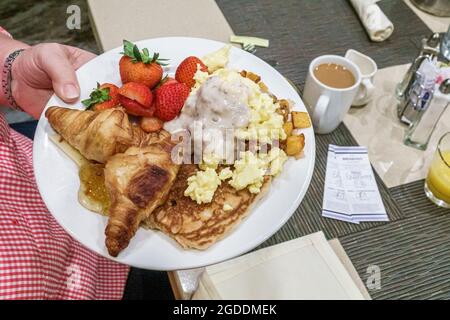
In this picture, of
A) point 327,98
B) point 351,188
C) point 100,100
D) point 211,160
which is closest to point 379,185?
point 351,188

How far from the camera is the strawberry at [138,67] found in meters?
1.22

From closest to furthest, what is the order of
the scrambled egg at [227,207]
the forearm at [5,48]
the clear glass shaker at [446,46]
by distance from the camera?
the scrambled egg at [227,207]
the forearm at [5,48]
the clear glass shaker at [446,46]

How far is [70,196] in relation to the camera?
3.45 ft

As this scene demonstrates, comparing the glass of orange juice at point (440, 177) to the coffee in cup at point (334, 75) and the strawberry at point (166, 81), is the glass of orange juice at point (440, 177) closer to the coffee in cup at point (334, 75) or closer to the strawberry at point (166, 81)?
the coffee in cup at point (334, 75)

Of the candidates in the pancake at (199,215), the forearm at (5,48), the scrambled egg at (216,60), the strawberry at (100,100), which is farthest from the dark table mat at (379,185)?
the forearm at (5,48)

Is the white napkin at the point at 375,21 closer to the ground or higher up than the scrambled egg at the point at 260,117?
closer to the ground

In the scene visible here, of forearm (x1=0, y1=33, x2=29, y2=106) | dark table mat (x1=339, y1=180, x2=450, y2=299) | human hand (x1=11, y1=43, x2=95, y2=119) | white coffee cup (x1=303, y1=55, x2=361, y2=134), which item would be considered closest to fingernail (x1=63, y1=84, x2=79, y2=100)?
human hand (x1=11, y1=43, x2=95, y2=119)

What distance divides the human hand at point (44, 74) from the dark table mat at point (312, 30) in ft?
2.50

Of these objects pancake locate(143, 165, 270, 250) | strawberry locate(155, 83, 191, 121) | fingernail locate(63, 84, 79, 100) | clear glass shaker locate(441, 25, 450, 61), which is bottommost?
clear glass shaker locate(441, 25, 450, 61)

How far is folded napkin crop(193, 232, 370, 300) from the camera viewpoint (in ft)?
3.29

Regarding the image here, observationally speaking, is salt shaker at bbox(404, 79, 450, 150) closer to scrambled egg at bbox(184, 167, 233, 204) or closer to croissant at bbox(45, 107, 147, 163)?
scrambled egg at bbox(184, 167, 233, 204)

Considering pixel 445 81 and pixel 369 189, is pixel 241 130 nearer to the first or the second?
pixel 369 189

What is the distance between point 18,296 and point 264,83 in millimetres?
962

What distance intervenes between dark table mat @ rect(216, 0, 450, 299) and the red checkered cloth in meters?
0.59
